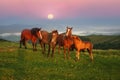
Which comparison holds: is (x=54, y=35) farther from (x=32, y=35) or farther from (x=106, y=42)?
(x=106, y=42)

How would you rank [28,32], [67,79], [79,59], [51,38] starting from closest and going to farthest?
1. [67,79]
2. [79,59]
3. [51,38]
4. [28,32]

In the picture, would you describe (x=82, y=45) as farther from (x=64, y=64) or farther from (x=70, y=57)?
(x=64, y=64)

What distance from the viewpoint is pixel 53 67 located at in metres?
30.2

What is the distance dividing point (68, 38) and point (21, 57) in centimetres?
574

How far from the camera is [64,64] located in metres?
31.7

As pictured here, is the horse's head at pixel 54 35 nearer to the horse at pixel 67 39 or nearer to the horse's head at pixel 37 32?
the horse at pixel 67 39

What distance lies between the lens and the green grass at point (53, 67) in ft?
86.8

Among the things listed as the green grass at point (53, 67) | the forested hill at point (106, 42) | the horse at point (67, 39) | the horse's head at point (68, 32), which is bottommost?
the forested hill at point (106, 42)

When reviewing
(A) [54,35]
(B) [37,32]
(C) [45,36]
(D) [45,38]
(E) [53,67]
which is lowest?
(E) [53,67]

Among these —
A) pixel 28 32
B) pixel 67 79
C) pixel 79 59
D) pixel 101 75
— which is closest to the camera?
pixel 67 79

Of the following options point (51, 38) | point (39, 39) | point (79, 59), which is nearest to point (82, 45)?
point (79, 59)

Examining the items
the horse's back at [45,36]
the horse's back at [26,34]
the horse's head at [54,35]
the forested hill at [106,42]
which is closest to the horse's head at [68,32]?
the horse's head at [54,35]

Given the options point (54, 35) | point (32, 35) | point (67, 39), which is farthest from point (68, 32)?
point (32, 35)

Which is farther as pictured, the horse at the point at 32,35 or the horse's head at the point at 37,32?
the horse at the point at 32,35
